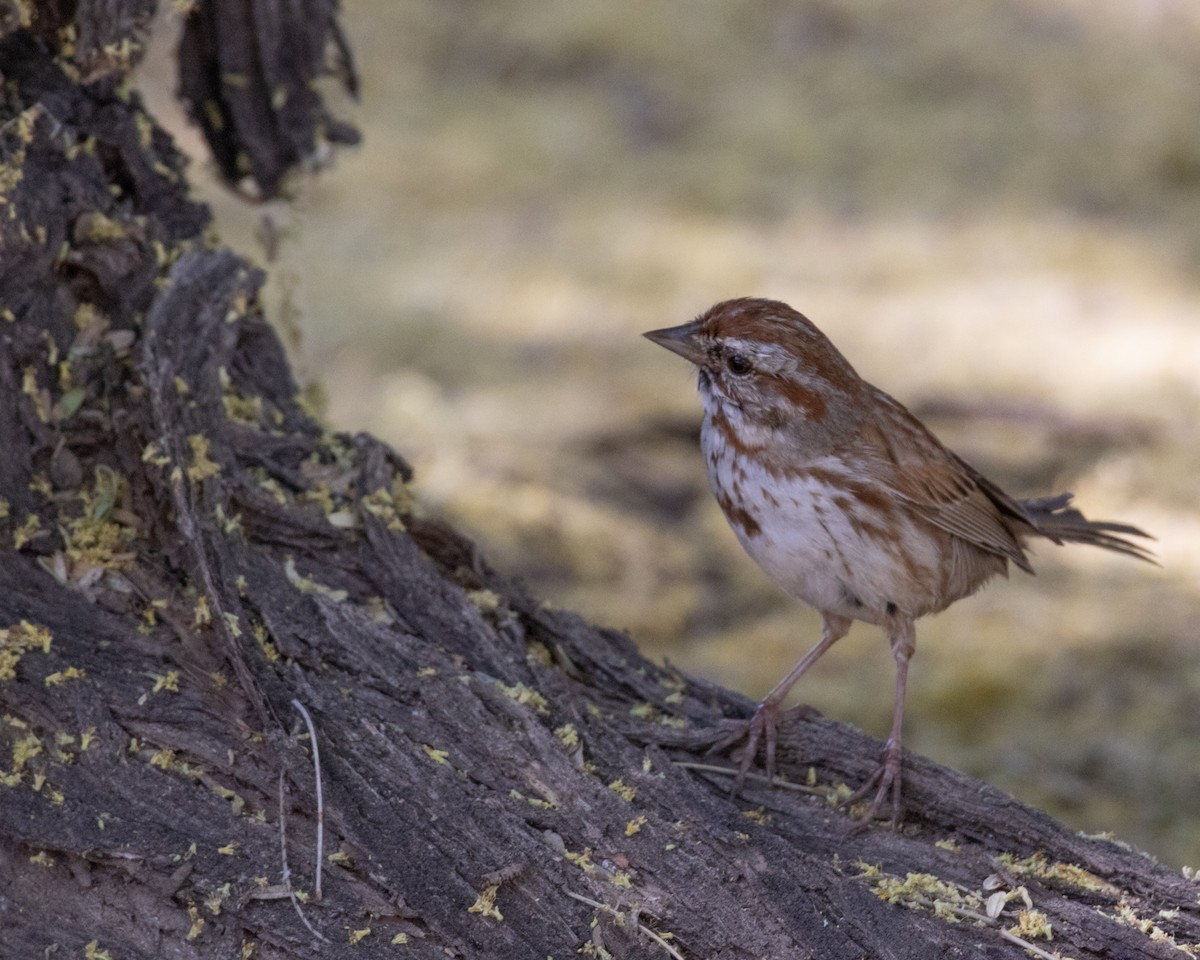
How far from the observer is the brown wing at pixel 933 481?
3.45 metres

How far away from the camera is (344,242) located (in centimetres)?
845

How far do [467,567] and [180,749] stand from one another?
2.94 feet

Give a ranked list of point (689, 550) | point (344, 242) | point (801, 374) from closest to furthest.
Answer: point (801, 374) → point (689, 550) → point (344, 242)

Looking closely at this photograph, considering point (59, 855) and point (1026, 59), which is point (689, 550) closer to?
point (59, 855)

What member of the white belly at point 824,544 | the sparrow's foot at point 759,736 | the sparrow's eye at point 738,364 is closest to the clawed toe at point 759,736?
the sparrow's foot at point 759,736

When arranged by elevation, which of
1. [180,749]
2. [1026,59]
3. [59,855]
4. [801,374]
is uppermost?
[1026,59]

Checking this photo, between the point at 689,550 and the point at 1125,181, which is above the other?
the point at 1125,181

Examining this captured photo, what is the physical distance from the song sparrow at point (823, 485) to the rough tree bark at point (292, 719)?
30 centimetres

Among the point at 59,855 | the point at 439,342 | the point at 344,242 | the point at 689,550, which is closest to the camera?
the point at 59,855

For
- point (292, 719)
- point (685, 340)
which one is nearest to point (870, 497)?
point (685, 340)

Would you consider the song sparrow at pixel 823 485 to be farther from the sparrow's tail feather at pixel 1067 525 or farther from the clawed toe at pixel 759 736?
the sparrow's tail feather at pixel 1067 525

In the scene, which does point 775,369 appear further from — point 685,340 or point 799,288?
point 799,288

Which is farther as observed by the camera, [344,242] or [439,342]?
[344,242]

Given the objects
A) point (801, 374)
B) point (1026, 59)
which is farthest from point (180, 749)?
point (1026, 59)
